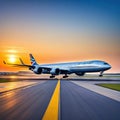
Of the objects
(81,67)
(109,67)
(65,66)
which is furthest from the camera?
(65,66)

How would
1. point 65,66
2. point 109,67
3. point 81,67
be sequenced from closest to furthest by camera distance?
point 109,67 < point 81,67 < point 65,66

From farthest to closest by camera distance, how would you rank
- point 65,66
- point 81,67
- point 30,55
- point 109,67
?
point 30,55, point 65,66, point 81,67, point 109,67

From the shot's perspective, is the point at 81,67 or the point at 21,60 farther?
the point at 21,60

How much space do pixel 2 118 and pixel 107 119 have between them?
3.36 metres

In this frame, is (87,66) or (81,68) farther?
(81,68)

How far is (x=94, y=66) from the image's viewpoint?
1959 inches

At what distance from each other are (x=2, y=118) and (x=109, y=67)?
43.1 meters

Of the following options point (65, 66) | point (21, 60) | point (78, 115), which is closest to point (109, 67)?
point (65, 66)

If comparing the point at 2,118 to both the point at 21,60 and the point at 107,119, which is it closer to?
the point at 107,119

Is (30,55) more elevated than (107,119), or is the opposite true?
(30,55)

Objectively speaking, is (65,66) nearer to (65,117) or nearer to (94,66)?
(94,66)

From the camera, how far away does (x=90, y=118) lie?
7.63 m

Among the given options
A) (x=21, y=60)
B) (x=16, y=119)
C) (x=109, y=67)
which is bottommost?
(x=16, y=119)

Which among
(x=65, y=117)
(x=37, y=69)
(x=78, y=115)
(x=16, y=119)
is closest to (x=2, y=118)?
(x=16, y=119)
